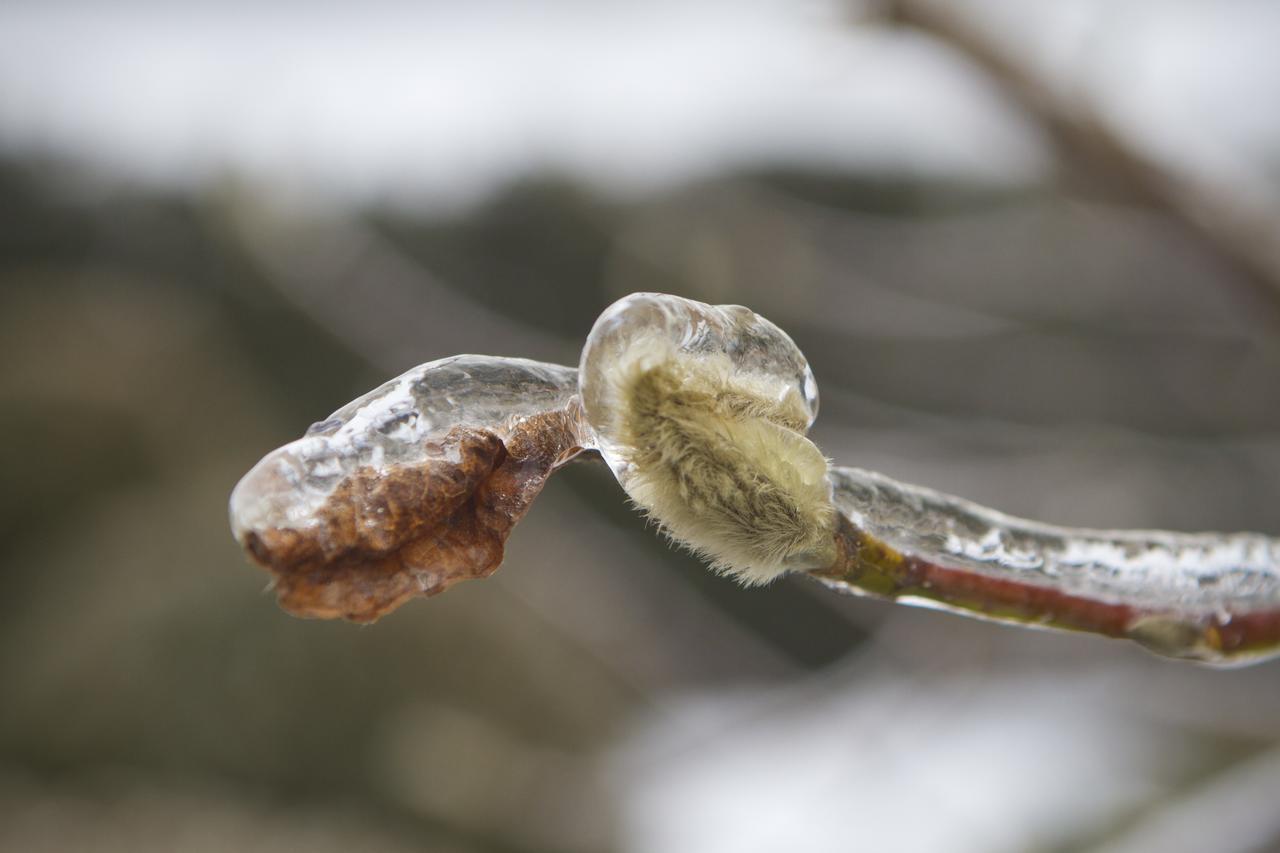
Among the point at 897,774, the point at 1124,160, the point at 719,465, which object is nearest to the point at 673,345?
the point at 719,465

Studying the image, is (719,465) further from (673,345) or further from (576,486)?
(576,486)

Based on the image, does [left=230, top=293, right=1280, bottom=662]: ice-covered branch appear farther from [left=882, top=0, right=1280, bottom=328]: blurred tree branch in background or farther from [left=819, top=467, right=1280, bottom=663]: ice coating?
[left=882, top=0, right=1280, bottom=328]: blurred tree branch in background

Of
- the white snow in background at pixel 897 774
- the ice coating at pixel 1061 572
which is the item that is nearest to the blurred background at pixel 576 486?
the white snow in background at pixel 897 774

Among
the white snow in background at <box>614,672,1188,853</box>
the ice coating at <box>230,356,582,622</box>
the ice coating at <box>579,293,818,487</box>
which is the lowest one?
the ice coating at <box>230,356,582,622</box>

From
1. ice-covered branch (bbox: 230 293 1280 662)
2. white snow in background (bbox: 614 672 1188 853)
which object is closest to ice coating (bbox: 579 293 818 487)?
ice-covered branch (bbox: 230 293 1280 662)

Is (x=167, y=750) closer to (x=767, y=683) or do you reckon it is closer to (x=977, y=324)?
(x=767, y=683)

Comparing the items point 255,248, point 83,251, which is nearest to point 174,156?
point 83,251
